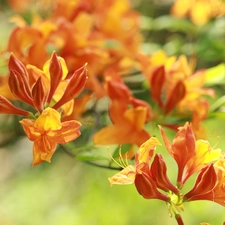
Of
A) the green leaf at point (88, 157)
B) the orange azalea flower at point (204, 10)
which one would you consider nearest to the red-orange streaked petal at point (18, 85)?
the green leaf at point (88, 157)

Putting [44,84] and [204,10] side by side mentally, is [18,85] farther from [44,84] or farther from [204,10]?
[204,10]

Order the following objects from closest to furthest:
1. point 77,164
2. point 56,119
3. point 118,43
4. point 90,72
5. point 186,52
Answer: point 56,119 < point 90,72 < point 118,43 < point 186,52 < point 77,164

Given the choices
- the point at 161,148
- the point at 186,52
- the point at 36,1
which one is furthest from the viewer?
→ the point at 161,148

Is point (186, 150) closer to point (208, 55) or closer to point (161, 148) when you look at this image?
point (208, 55)

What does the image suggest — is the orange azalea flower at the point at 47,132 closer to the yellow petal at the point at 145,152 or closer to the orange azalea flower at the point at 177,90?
the yellow petal at the point at 145,152

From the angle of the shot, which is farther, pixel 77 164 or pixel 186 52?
pixel 77 164

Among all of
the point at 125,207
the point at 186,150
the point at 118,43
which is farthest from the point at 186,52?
the point at 186,150

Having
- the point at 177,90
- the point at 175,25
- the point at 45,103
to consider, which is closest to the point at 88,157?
the point at 45,103
